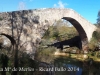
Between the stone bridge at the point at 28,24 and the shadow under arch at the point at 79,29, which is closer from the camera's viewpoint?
the stone bridge at the point at 28,24

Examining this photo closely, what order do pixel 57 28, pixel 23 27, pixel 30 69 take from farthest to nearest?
pixel 57 28 < pixel 23 27 < pixel 30 69

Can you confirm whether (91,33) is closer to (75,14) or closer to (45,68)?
(75,14)

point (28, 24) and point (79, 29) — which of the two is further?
point (79, 29)

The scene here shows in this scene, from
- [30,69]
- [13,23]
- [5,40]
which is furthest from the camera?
[5,40]

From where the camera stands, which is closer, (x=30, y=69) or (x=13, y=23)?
(x=30, y=69)

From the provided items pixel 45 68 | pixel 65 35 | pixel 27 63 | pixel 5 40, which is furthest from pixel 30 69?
pixel 65 35

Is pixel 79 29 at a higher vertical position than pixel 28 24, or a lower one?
higher

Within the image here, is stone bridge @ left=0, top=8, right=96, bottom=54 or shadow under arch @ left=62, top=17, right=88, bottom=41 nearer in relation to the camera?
stone bridge @ left=0, top=8, right=96, bottom=54

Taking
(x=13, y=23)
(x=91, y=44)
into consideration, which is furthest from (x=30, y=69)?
(x=91, y=44)

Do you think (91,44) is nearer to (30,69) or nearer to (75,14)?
(75,14)

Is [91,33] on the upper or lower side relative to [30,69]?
upper

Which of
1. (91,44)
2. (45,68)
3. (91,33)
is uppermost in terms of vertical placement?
(91,33)

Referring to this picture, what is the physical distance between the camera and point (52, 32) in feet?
61.9

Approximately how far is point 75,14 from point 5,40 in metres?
5.58
